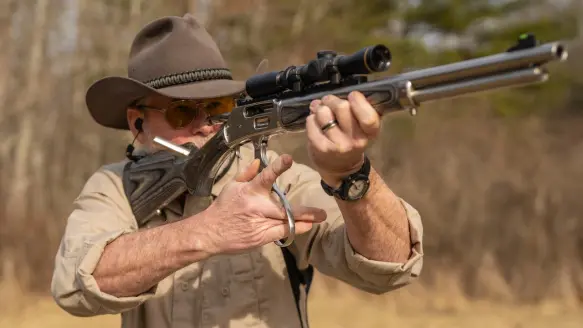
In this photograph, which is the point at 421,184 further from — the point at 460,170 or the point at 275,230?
the point at 275,230

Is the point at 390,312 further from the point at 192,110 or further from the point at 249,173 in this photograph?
the point at 249,173

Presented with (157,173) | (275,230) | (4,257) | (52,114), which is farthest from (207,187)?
(52,114)

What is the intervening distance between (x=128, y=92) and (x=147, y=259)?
94cm

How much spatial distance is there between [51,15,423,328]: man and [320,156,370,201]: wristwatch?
2cm

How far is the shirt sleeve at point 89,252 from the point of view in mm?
3000

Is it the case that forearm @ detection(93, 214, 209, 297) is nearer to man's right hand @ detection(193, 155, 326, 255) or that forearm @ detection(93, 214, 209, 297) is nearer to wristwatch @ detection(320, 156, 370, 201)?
man's right hand @ detection(193, 155, 326, 255)

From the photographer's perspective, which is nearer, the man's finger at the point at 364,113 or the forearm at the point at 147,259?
the man's finger at the point at 364,113

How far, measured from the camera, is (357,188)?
2811mm

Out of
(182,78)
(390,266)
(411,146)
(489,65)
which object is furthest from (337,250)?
(411,146)

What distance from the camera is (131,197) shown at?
349cm

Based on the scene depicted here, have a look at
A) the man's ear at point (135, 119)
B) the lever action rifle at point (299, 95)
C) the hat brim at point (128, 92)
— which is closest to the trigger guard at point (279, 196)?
the lever action rifle at point (299, 95)

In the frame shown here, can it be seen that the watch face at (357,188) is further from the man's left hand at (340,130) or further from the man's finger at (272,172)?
the man's finger at (272,172)

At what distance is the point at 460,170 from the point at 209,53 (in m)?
9.88

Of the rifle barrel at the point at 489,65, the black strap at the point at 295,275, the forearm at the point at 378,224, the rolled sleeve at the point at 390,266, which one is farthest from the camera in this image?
the black strap at the point at 295,275
